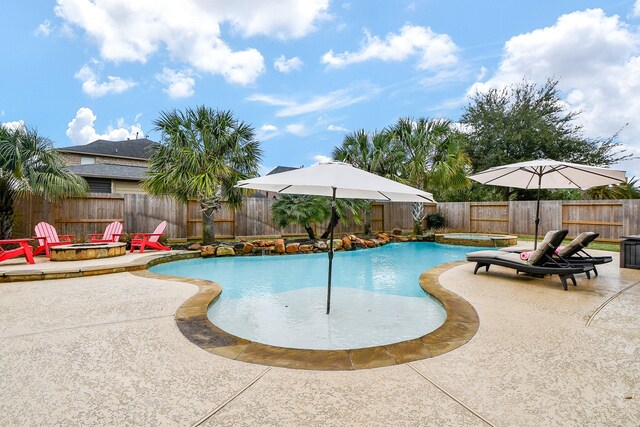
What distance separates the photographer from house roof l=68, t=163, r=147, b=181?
16495mm

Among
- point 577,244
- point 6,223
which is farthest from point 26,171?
point 577,244

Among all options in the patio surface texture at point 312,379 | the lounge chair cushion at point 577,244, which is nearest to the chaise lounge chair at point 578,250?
the lounge chair cushion at point 577,244

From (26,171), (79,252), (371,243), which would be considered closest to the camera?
(79,252)

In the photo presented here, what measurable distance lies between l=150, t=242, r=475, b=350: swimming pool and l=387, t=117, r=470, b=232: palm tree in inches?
189

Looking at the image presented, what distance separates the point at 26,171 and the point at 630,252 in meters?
14.2

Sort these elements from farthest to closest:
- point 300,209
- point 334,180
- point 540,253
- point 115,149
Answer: point 115,149 → point 300,209 → point 540,253 → point 334,180

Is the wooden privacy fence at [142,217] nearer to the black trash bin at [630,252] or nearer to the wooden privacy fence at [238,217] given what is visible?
the wooden privacy fence at [238,217]

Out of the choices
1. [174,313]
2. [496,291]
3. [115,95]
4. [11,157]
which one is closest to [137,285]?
[174,313]

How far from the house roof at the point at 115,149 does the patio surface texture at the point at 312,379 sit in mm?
20270

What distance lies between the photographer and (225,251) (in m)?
9.38

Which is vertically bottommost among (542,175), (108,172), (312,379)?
(312,379)

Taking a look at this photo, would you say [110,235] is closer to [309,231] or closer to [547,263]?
[309,231]

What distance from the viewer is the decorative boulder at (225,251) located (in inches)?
366

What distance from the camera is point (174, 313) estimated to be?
11.9ft
